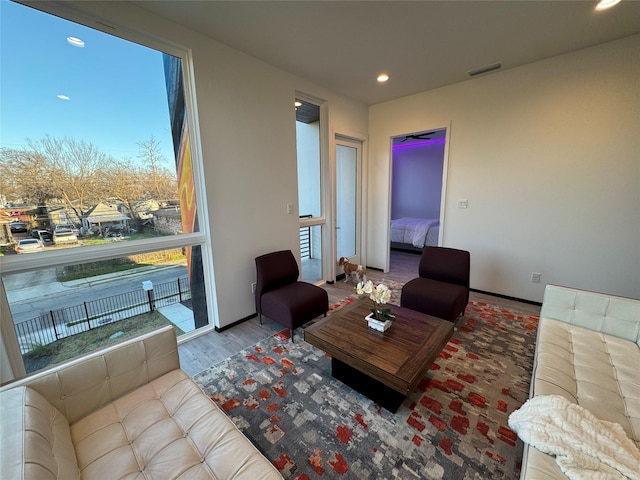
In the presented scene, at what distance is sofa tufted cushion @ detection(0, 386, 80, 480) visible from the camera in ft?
2.81

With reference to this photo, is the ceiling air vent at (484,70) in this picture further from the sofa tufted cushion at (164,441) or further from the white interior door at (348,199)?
the sofa tufted cushion at (164,441)

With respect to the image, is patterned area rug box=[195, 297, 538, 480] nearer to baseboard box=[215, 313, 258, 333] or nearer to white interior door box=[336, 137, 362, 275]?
baseboard box=[215, 313, 258, 333]

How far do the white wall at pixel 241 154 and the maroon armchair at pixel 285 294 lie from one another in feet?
0.81

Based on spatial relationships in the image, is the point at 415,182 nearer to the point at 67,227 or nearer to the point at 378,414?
the point at 378,414

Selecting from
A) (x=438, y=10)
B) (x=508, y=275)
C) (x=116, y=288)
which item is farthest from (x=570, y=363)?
(x=116, y=288)

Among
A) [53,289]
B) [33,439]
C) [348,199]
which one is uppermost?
[348,199]

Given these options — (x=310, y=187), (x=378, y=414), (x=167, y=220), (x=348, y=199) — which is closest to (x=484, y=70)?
(x=348, y=199)

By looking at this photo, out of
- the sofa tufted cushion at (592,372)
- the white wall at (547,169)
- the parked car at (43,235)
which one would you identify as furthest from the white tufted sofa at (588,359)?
the parked car at (43,235)

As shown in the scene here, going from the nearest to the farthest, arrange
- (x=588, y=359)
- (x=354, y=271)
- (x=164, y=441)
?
(x=164, y=441) < (x=588, y=359) < (x=354, y=271)

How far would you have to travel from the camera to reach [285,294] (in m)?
2.71

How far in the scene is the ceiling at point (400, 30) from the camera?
1.99 meters

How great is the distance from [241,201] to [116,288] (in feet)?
4.49

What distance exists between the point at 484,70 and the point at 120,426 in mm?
4588

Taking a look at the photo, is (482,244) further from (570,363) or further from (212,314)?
(212,314)
